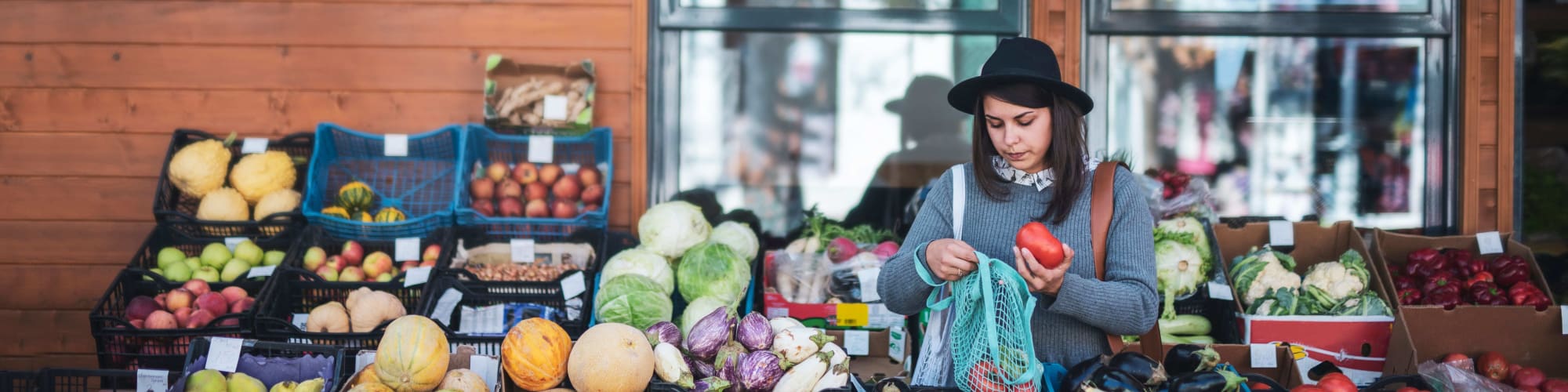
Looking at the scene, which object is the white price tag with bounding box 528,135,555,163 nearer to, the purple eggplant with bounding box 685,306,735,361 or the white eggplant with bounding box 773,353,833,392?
the purple eggplant with bounding box 685,306,735,361

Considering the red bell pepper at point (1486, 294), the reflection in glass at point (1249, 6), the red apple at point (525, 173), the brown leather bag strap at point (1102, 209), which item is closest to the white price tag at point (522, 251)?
the red apple at point (525, 173)

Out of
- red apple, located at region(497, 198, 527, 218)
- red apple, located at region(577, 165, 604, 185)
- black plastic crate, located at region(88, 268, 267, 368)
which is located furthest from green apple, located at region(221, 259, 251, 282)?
red apple, located at region(577, 165, 604, 185)

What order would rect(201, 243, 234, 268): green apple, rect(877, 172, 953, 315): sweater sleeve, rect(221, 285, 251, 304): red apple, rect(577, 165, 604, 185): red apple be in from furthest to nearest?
1. rect(577, 165, 604, 185): red apple
2. rect(201, 243, 234, 268): green apple
3. rect(221, 285, 251, 304): red apple
4. rect(877, 172, 953, 315): sweater sleeve

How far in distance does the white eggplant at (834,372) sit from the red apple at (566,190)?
2.01 meters

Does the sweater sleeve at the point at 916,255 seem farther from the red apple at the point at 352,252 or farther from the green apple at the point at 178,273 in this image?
the green apple at the point at 178,273

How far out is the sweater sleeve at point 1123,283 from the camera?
2346 mm

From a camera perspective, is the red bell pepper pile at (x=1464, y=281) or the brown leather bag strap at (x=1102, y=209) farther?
the red bell pepper pile at (x=1464, y=281)

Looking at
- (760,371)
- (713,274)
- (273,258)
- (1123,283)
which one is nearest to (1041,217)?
(1123,283)

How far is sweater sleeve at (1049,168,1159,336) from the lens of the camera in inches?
92.4

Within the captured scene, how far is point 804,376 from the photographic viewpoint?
2646 mm

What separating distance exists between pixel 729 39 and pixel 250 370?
241 cm

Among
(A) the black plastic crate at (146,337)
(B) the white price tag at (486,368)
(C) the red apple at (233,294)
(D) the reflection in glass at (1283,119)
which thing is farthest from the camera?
(D) the reflection in glass at (1283,119)

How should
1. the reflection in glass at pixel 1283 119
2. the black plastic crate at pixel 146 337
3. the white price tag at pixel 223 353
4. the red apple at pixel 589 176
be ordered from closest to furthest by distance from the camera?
the white price tag at pixel 223 353 → the black plastic crate at pixel 146 337 → the red apple at pixel 589 176 → the reflection in glass at pixel 1283 119

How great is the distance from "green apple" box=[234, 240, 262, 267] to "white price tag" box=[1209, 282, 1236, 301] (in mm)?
3630
